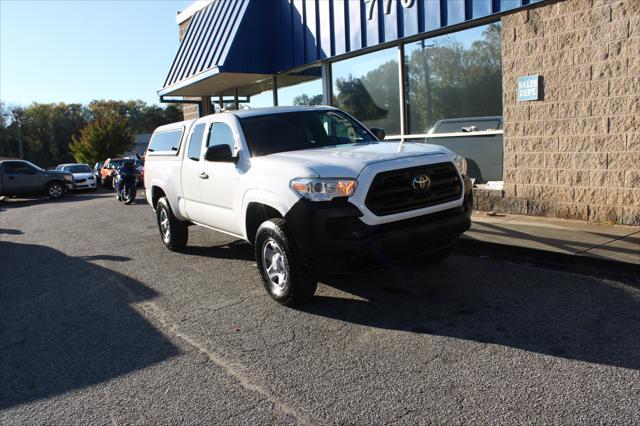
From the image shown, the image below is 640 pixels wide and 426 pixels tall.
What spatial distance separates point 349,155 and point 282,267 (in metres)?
1.25

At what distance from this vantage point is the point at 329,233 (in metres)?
4.75

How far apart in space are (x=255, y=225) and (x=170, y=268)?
1.98 m

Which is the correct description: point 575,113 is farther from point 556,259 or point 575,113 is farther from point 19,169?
point 19,169

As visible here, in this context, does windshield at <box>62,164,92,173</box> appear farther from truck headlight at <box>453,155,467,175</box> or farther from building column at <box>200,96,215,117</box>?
truck headlight at <box>453,155,467,175</box>

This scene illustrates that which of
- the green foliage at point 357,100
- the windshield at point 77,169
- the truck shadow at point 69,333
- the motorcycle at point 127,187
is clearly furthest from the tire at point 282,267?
the windshield at point 77,169

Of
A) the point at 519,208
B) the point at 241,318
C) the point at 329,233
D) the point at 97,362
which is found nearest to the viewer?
the point at 97,362

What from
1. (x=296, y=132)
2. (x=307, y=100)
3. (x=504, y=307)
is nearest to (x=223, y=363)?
(x=504, y=307)

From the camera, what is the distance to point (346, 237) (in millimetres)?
4738

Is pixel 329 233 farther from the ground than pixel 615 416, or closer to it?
farther from the ground

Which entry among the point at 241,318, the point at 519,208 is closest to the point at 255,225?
the point at 241,318

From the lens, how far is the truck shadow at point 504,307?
418cm

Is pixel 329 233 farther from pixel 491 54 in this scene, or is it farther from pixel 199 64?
pixel 199 64

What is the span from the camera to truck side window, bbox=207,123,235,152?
21.5 ft

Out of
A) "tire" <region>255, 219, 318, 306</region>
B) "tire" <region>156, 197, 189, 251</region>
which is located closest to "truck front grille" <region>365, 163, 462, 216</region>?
"tire" <region>255, 219, 318, 306</region>
